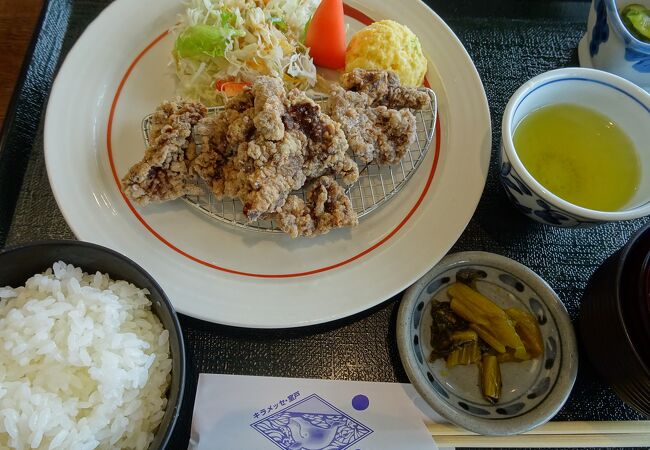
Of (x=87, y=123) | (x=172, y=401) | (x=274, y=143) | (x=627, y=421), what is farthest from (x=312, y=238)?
(x=627, y=421)

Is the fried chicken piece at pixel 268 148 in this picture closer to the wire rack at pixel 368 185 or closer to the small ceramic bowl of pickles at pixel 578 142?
the wire rack at pixel 368 185

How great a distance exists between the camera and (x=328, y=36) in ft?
7.83

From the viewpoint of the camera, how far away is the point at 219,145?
196cm

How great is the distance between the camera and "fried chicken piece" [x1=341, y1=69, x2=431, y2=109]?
2.11 metres

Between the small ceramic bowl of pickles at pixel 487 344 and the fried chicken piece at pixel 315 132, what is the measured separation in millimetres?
640

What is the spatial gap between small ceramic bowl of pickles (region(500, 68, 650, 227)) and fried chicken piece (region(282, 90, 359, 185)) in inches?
27.0

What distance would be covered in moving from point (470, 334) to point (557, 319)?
1.21ft

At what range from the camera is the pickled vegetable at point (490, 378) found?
72.9 inches

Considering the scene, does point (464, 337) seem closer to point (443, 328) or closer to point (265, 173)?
point (443, 328)

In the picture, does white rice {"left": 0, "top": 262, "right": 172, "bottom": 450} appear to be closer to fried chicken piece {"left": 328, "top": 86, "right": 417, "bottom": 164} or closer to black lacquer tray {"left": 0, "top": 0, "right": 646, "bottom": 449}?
black lacquer tray {"left": 0, "top": 0, "right": 646, "bottom": 449}

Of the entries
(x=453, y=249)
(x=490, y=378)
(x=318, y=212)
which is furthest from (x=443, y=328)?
(x=318, y=212)

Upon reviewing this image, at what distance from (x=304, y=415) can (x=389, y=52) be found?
1.67 metres

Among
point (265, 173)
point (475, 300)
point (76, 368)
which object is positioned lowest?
point (475, 300)

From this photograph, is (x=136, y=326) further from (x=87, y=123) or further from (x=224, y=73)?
(x=224, y=73)
